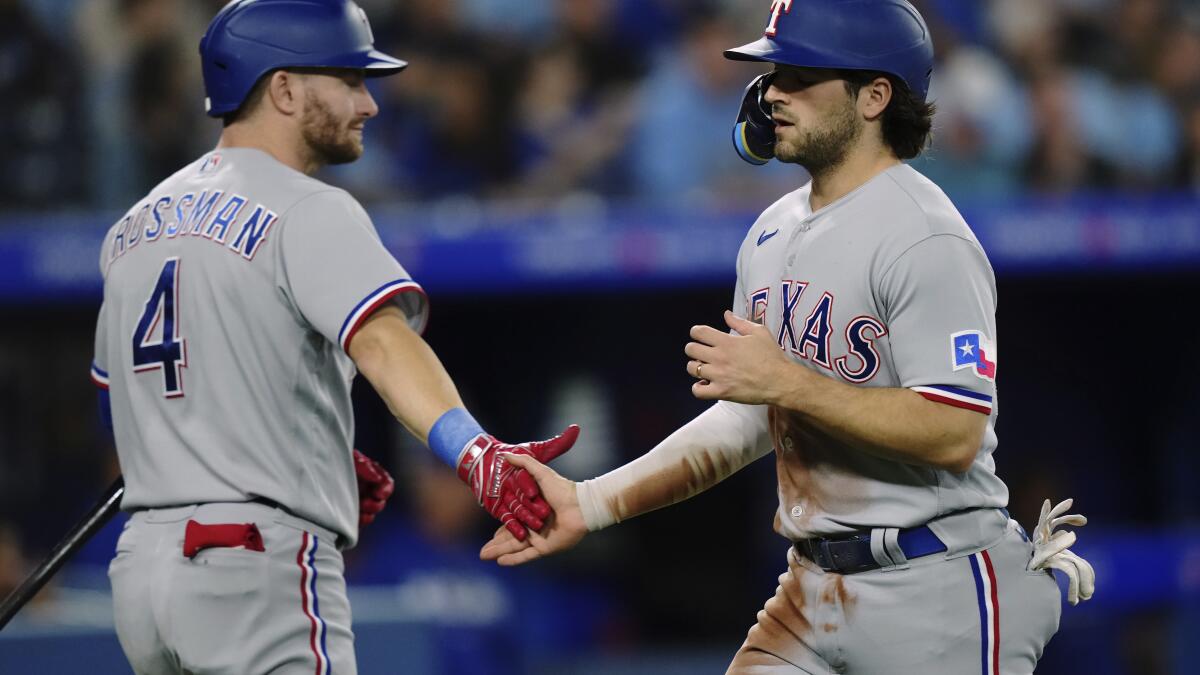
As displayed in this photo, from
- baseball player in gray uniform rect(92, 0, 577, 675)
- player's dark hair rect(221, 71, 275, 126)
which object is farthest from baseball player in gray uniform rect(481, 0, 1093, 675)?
player's dark hair rect(221, 71, 275, 126)

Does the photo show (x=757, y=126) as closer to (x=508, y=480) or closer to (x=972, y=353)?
(x=972, y=353)

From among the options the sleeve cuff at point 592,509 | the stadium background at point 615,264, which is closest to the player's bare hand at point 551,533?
the sleeve cuff at point 592,509

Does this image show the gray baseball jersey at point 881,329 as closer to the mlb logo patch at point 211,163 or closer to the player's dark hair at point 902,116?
the player's dark hair at point 902,116

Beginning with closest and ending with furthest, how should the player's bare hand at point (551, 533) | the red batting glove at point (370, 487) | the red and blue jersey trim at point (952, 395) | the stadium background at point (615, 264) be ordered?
1. the red and blue jersey trim at point (952, 395)
2. the player's bare hand at point (551, 533)
3. the red batting glove at point (370, 487)
4. the stadium background at point (615, 264)

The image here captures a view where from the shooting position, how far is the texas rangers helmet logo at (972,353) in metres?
3.18

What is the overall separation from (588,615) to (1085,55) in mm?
3688

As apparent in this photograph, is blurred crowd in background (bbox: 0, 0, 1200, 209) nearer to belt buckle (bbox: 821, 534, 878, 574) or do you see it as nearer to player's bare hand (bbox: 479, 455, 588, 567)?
player's bare hand (bbox: 479, 455, 588, 567)

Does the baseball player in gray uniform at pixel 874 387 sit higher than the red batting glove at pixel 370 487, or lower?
higher

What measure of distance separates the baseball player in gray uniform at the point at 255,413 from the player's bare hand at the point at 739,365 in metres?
0.45

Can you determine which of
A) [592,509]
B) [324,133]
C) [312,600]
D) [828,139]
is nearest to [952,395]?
[828,139]

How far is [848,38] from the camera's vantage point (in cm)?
338

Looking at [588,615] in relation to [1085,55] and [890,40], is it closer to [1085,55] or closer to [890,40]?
[1085,55]

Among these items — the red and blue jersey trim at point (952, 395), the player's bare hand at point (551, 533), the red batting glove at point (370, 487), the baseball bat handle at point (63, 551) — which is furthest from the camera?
the red batting glove at point (370, 487)

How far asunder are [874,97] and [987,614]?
1.08m
